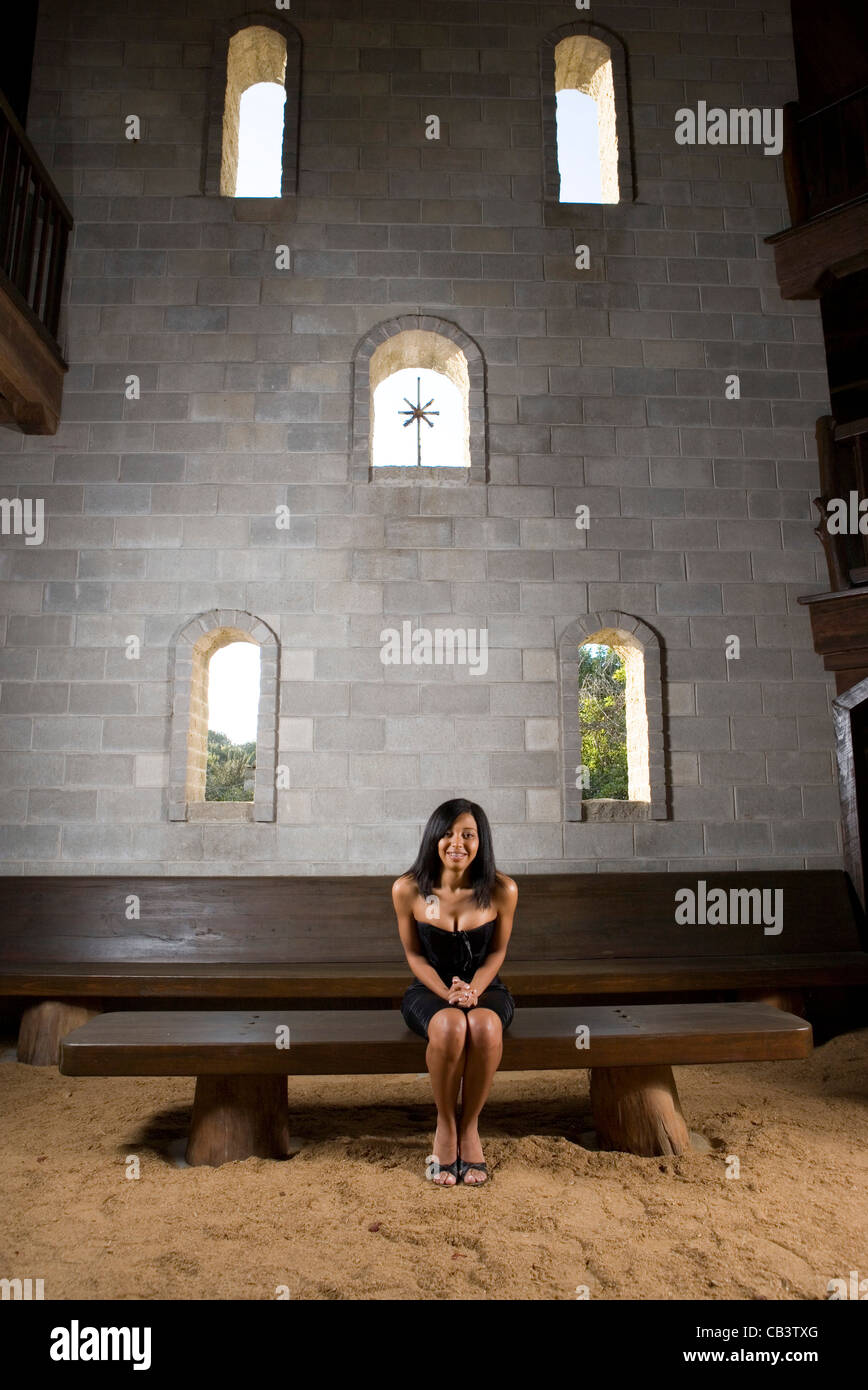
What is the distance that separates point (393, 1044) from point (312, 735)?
111 inches

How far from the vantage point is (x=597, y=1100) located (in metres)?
3.30

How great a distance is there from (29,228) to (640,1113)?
606 centimetres

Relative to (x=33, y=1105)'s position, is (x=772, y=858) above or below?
above

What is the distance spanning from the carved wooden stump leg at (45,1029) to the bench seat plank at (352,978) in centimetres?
9

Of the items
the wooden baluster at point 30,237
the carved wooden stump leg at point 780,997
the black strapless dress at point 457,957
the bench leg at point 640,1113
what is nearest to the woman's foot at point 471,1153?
the black strapless dress at point 457,957

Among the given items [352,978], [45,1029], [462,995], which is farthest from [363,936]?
[462,995]

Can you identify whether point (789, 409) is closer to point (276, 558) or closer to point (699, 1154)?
point (276, 558)

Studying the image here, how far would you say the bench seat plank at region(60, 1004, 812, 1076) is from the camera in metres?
2.95

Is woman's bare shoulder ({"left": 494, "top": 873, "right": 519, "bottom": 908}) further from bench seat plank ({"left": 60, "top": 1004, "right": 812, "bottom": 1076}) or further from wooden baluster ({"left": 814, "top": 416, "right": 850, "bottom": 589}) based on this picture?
wooden baluster ({"left": 814, "top": 416, "right": 850, "bottom": 589})

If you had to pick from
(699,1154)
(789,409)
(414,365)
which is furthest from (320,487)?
(699,1154)

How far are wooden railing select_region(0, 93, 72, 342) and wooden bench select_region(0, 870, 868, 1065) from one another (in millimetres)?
3646

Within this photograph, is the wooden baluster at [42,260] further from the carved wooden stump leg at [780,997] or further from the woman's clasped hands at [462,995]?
the carved wooden stump leg at [780,997]

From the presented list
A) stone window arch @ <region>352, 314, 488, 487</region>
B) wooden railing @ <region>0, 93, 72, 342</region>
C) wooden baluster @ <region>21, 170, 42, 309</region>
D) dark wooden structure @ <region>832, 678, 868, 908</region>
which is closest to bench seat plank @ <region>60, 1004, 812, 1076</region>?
dark wooden structure @ <region>832, 678, 868, 908</region>

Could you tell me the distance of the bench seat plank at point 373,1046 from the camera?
2949 mm
